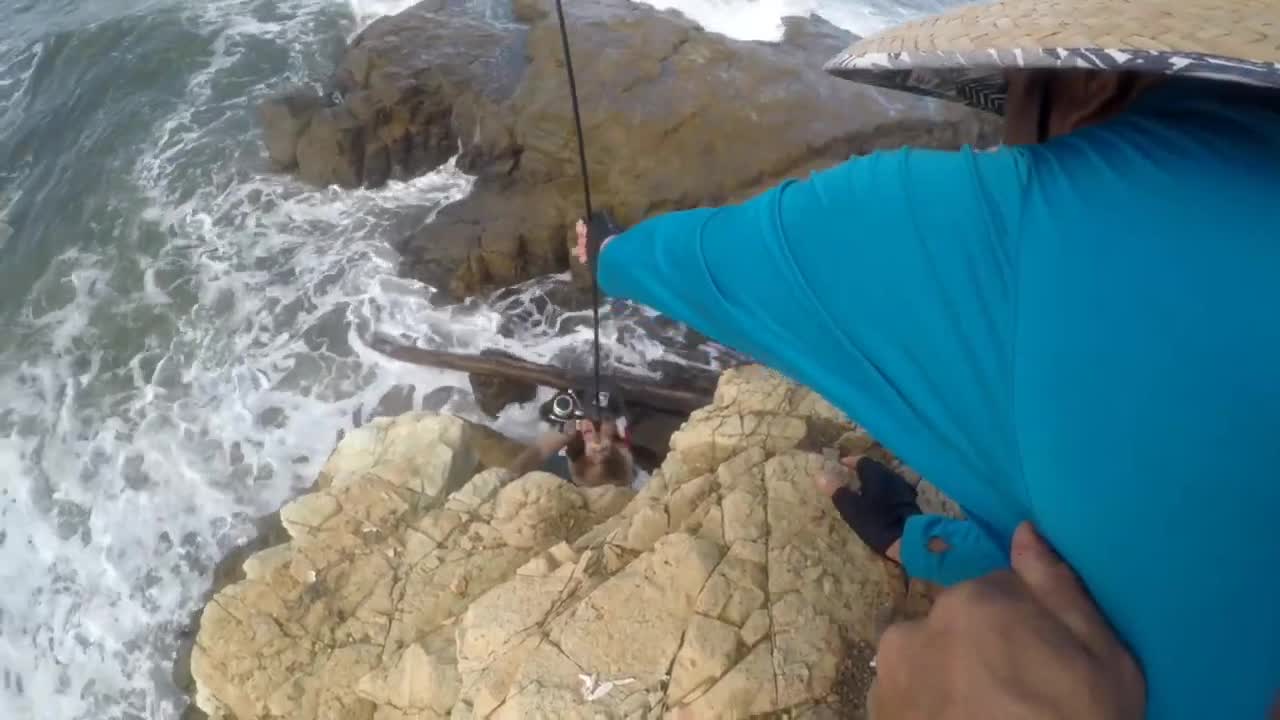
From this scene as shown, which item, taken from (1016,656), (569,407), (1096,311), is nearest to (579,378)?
(569,407)

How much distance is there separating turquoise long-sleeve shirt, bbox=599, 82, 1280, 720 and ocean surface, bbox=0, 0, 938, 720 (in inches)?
195

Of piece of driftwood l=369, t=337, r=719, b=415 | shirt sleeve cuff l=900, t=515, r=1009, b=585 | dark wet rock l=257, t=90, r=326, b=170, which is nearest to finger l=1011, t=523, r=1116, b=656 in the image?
shirt sleeve cuff l=900, t=515, r=1009, b=585

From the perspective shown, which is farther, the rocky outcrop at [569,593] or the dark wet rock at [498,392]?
the dark wet rock at [498,392]

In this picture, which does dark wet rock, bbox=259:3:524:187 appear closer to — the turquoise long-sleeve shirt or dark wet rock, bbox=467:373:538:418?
dark wet rock, bbox=467:373:538:418

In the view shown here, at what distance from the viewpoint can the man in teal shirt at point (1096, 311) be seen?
79cm

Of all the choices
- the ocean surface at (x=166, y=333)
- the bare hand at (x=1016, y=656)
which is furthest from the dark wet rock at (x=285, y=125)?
the bare hand at (x=1016, y=656)

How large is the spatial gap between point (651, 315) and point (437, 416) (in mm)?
2156

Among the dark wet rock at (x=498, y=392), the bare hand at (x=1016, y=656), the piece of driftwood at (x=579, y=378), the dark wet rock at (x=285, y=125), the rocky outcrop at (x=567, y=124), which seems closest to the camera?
the bare hand at (x=1016, y=656)

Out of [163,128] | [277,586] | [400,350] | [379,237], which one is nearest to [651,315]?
[400,350]

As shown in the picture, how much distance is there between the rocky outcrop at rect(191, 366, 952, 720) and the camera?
2.56m

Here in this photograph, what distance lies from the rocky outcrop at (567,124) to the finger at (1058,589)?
530 cm

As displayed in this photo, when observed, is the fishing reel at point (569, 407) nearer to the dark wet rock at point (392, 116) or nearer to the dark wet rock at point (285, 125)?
the dark wet rock at point (392, 116)

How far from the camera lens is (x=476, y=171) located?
7.16 metres

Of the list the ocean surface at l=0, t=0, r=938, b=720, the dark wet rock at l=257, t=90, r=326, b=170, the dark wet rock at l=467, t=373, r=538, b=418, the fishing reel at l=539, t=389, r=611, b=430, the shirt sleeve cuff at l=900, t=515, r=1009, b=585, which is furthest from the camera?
the dark wet rock at l=257, t=90, r=326, b=170
